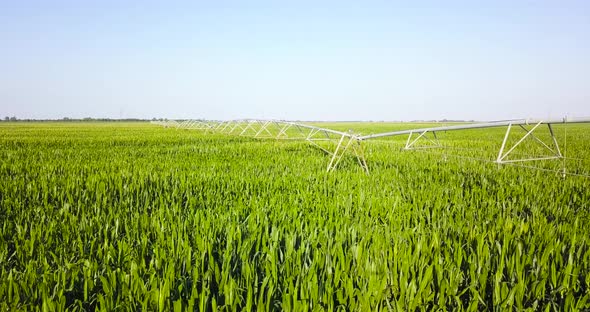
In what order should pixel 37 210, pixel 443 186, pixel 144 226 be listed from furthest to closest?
1. pixel 443 186
2. pixel 37 210
3. pixel 144 226

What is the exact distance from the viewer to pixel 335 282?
2029 mm

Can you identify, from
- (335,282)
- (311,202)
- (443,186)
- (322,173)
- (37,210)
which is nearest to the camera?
(335,282)

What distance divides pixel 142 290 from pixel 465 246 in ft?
9.06

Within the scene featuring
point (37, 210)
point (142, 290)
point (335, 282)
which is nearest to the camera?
point (142, 290)

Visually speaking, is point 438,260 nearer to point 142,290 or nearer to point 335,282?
point 335,282

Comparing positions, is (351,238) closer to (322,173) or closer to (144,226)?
(144,226)

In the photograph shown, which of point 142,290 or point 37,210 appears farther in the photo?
point 37,210

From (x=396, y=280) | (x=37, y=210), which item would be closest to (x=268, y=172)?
(x=37, y=210)

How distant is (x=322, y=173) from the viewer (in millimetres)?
6809

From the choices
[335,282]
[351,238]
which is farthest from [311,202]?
[335,282]

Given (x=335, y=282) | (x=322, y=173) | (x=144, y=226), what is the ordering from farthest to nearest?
(x=322, y=173) < (x=144, y=226) < (x=335, y=282)

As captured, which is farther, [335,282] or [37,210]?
[37,210]

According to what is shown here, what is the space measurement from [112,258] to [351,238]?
6.70 feet

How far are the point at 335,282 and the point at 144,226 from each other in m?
2.19
